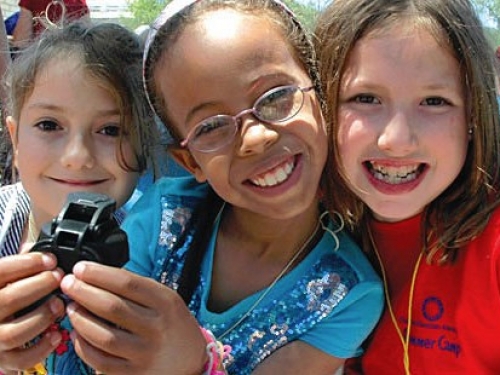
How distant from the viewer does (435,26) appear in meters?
1.25

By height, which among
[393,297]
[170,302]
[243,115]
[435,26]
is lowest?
[393,297]

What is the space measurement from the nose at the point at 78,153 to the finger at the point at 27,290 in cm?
57

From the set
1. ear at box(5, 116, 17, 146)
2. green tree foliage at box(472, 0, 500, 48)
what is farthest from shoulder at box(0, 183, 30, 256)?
green tree foliage at box(472, 0, 500, 48)

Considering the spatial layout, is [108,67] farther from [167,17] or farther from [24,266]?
[24,266]

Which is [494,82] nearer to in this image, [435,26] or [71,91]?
[435,26]

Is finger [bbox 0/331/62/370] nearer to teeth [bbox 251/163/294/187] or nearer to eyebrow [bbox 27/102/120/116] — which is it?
teeth [bbox 251/163/294/187]

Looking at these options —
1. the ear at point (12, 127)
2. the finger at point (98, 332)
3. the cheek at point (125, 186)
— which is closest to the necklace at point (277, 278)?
the cheek at point (125, 186)

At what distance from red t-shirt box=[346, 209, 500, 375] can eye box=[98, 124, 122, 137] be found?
A: 638mm

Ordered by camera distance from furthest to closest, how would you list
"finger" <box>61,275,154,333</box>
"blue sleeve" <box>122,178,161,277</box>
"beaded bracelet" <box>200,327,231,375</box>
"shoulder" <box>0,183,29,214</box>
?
"shoulder" <box>0,183,29,214</box> → "blue sleeve" <box>122,178,161,277</box> → "beaded bracelet" <box>200,327,231,375</box> → "finger" <box>61,275,154,333</box>

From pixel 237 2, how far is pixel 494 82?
1.81ft

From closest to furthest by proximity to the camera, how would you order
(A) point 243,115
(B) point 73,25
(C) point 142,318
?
1. (C) point 142,318
2. (A) point 243,115
3. (B) point 73,25

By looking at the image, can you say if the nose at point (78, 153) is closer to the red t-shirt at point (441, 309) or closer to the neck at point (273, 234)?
A: the neck at point (273, 234)

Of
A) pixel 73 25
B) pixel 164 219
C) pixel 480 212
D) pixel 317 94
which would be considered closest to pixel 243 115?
pixel 317 94

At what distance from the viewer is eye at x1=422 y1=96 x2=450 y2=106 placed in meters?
1.25
